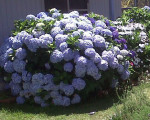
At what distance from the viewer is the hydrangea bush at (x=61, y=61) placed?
18.2 ft

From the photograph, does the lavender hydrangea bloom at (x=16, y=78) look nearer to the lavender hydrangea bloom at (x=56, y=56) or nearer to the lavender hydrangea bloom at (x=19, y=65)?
the lavender hydrangea bloom at (x=19, y=65)

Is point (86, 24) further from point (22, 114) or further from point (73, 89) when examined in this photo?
point (22, 114)

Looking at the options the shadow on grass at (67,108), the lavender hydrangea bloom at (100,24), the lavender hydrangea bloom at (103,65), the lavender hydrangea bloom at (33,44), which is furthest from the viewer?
the lavender hydrangea bloom at (100,24)

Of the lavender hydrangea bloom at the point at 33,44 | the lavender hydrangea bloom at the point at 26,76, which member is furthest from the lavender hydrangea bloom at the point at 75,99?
the lavender hydrangea bloom at the point at 33,44

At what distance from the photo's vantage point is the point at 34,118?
5145 mm

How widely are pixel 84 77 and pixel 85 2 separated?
4417 millimetres

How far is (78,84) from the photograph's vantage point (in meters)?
5.50

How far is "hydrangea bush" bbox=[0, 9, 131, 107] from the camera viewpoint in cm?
555

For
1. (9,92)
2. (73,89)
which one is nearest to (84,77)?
(73,89)

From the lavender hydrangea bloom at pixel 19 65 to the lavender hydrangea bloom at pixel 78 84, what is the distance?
3.26ft

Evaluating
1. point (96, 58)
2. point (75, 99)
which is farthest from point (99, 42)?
point (75, 99)

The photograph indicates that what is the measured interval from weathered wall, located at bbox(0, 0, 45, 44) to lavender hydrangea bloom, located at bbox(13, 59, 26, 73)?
1354 millimetres

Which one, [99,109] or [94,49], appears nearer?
[99,109]

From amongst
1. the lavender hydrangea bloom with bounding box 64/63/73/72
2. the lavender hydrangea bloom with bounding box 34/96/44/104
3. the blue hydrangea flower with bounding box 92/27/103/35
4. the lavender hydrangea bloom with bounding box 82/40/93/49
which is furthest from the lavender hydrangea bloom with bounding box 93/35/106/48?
the lavender hydrangea bloom with bounding box 34/96/44/104
